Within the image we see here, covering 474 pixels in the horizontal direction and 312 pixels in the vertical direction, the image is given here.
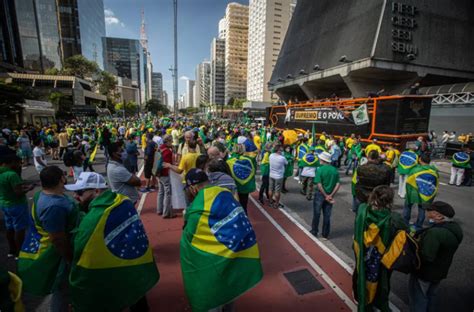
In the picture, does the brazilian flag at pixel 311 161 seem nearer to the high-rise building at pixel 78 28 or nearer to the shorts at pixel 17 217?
the shorts at pixel 17 217

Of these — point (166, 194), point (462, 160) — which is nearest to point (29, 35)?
point (166, 194)

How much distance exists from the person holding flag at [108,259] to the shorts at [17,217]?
2.67 m

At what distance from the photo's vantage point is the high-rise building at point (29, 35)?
4908 centimetres

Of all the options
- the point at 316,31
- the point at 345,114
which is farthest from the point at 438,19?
the point at 345,114

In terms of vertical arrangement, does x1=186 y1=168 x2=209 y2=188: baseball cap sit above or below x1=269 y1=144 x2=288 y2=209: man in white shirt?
above

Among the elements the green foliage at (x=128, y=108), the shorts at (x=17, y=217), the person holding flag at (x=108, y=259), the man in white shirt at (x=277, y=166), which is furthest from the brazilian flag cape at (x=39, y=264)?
the green foliage at (x=128, y=108)

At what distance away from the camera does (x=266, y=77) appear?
88438 millimetres

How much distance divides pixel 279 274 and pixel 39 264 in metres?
3.28

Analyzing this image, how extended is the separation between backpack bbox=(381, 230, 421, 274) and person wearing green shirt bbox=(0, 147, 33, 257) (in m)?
5.10

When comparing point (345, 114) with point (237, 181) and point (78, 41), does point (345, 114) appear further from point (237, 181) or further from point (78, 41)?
point (78, 41)

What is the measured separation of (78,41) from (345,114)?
9715cm

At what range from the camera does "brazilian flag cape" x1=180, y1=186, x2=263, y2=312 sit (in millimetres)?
2105

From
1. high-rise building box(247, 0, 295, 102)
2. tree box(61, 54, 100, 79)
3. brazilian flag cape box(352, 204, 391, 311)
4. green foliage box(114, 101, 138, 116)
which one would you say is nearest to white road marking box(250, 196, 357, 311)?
brazilian flag cape box(352, 204, 391, 311)

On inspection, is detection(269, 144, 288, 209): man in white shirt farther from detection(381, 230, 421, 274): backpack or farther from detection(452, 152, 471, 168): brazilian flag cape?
detection(452, 152, 471, 168): brazilian flag cape
